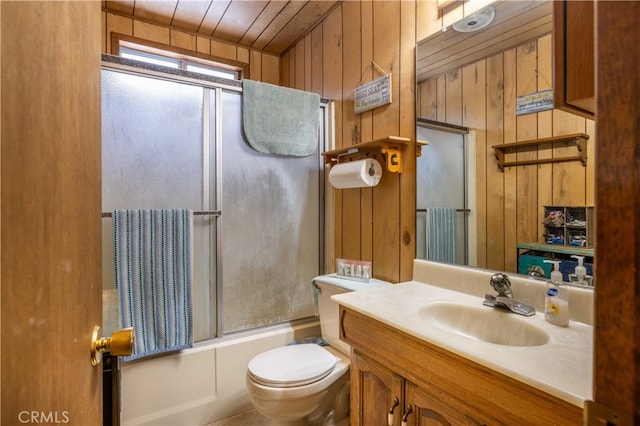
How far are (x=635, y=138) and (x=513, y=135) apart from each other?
1076 mm

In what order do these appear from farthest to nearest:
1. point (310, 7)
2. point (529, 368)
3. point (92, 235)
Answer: point (310, 7) < point (529, 368) < point (92, 235)

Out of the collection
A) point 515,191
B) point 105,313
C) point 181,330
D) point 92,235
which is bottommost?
point 181,330

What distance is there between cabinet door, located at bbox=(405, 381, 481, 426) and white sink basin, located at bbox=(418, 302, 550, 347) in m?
0.20

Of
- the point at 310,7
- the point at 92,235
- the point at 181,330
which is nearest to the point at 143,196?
the point at 181,330

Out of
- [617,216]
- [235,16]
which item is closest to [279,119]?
[235,16]

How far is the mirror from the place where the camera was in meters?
1.14

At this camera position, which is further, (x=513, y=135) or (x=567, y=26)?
(x=513, y=135)

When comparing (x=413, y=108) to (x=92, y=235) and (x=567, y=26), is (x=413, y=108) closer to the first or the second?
(x=567, y=26)

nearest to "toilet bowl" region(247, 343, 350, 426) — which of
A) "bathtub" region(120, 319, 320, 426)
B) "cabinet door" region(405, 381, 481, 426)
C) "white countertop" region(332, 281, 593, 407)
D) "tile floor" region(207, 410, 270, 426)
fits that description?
"tile floor" region(207, 410, 270, 426)

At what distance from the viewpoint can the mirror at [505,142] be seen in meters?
1.14

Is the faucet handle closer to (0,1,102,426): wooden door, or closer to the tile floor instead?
(0,1,102,426): wooden door

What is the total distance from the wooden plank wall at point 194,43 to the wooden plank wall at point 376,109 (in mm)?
566

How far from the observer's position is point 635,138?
0.34m

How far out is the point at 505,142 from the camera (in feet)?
4.37
